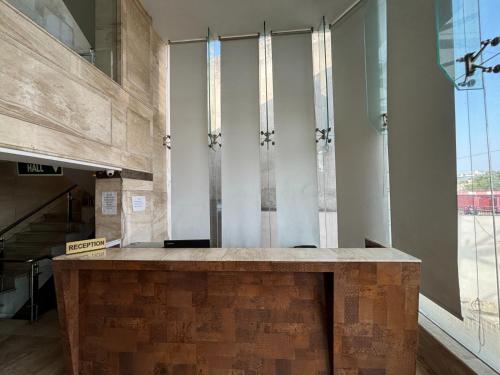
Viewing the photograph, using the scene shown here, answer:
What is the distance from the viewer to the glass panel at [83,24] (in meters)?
2.16

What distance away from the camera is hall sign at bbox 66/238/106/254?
1.65 metres

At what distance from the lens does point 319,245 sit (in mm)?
3854

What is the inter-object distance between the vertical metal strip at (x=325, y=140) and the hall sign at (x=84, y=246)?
3.06 m

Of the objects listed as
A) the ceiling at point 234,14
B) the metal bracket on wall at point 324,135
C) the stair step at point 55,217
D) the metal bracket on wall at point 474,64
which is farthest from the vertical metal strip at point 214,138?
the stair step at point 55,217

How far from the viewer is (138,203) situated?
3.41 m

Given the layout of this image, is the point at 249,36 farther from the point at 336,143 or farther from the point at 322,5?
the point at 336,143

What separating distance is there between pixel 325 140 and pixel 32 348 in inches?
174

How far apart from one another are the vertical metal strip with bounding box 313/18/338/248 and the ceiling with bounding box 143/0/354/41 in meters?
0.33

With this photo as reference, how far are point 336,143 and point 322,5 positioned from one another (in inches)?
79.8

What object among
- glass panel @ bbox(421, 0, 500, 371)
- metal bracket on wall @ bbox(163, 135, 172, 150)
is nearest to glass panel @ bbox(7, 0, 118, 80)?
metal bracket on wall @ bbox(163, 135, 172, 150)

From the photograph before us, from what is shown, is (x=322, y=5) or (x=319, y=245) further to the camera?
(x=319, y=245)

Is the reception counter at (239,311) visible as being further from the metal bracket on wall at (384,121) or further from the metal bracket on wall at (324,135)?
the metal bracket on wall at (324,135)

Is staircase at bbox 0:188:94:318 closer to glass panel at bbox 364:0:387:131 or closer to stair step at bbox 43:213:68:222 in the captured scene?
stair step at bbox 43:213:68:222

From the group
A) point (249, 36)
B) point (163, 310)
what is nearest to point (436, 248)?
point (163, 310)
